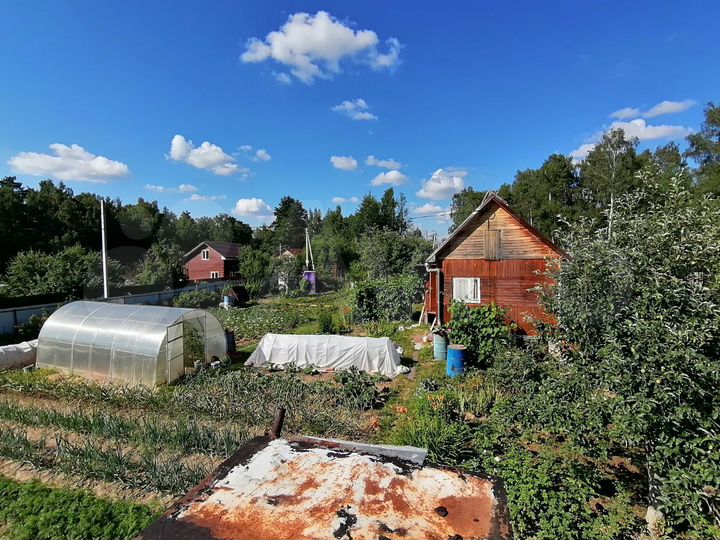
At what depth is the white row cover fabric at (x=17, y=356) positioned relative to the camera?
11.5 metres

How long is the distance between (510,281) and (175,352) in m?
11.7

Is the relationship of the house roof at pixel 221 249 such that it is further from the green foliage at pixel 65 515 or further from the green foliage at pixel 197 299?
the green foliage at pixel 65 515

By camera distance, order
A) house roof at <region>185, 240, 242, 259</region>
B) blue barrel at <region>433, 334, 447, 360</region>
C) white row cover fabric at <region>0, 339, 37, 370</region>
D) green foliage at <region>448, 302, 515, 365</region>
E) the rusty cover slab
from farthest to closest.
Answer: house roof at <region>185, 240, 242, 259</region> → blue barrel at <region>433, 334, 447, 360</region> → white row cover fabric at <region>0, 339, 37, 370</region> → green foliage at <region>448, 302, 515, 365</region> → the rusty cover slab

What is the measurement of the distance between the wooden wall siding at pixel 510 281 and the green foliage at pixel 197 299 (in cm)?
1890

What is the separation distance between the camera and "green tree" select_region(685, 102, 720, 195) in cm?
2517

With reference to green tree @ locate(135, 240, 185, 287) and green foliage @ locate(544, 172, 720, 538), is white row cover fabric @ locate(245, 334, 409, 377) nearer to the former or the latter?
green foliage @ locate(544, 172, 720, 538)

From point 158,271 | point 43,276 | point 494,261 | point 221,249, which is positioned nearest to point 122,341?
point 494,261

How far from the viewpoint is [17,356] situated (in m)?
11.8

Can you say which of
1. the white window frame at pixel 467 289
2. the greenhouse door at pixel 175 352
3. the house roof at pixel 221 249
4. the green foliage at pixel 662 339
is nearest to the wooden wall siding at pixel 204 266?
the house roof at pixel 221 249

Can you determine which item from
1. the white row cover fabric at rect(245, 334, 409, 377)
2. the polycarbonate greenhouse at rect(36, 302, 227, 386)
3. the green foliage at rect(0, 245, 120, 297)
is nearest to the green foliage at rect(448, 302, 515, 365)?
the white row cover fabric at rect(245, 334, 409, 377)

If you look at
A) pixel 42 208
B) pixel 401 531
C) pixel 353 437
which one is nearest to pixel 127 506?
pixel 353 437

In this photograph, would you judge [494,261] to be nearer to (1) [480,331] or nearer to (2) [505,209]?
(2) [505,209]

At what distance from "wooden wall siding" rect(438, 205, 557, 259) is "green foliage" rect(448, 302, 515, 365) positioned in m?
3.00

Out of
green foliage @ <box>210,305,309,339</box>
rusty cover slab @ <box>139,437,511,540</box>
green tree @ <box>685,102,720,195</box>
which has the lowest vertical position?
green foliage @ <box>210,305,309,339</box>
